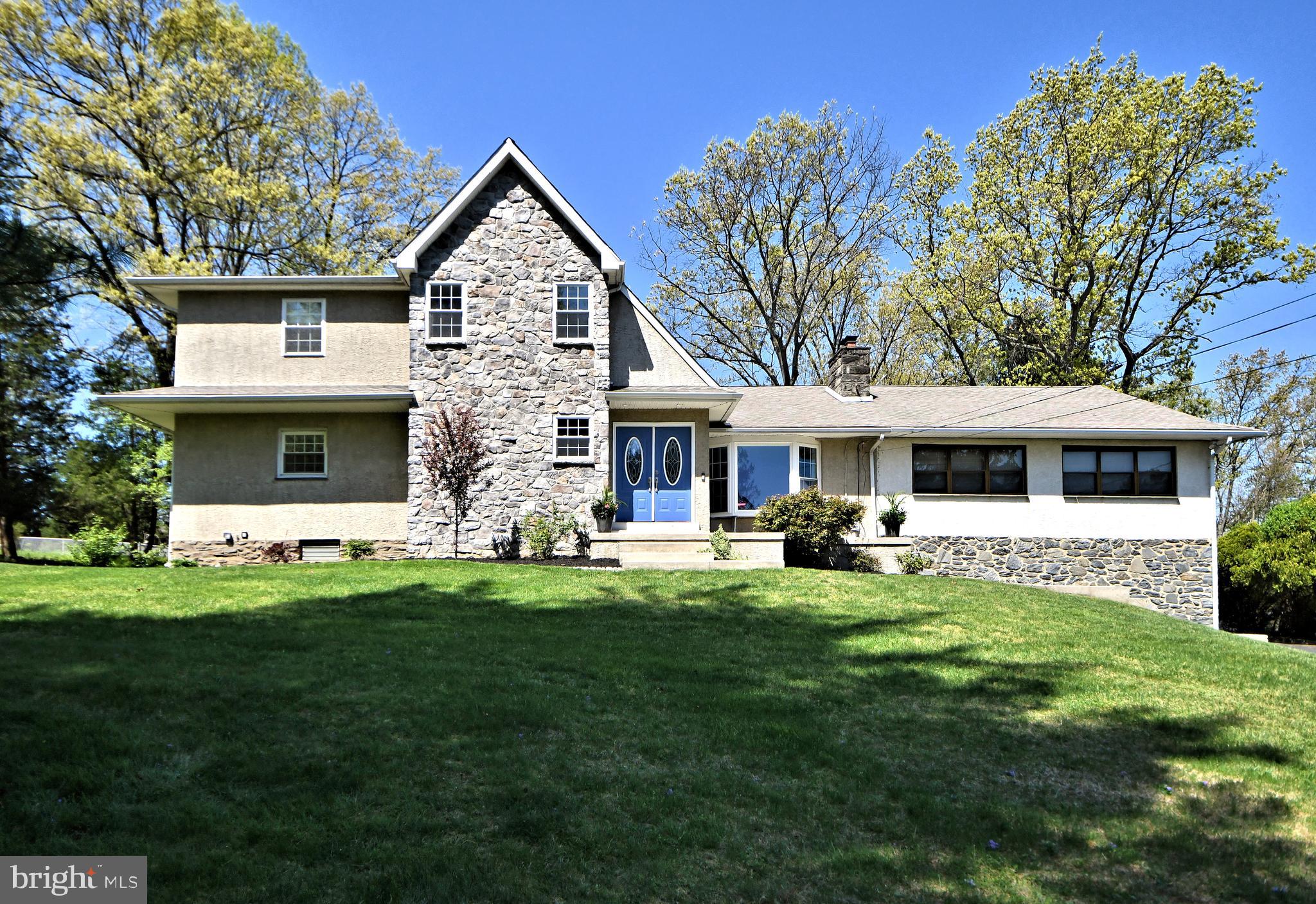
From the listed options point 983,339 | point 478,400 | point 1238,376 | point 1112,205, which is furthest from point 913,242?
point 478,400

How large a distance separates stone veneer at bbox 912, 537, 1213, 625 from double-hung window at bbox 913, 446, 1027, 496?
124cm

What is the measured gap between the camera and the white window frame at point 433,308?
1800 centimetres

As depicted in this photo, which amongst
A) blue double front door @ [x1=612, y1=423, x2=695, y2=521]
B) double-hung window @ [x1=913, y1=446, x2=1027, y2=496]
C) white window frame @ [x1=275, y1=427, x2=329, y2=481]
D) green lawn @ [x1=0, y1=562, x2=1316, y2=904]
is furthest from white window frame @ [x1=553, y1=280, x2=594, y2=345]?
green lawn @ [x1=0, y1=562, x2=1316, y2=904]

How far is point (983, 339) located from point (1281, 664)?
82.4 feet

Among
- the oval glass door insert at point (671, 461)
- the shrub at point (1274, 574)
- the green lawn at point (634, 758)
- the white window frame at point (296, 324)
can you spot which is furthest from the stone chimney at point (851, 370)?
the white window frame at point (296, 324)

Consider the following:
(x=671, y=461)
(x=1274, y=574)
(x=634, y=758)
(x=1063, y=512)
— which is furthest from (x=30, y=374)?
(x=1274, y=574)

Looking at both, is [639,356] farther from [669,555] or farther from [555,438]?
[669,555]

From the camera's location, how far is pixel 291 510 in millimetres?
18219

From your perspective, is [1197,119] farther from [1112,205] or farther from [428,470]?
[428,470]

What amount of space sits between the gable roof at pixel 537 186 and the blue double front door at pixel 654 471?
361cm

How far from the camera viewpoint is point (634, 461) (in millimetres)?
18969

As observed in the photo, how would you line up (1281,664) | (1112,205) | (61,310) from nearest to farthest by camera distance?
(61,310), (1281,664), (1112,205)

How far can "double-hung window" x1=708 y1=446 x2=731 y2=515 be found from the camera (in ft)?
66.2

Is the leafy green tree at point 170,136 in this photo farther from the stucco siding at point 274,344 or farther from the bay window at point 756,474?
the bay window at point 756,474
